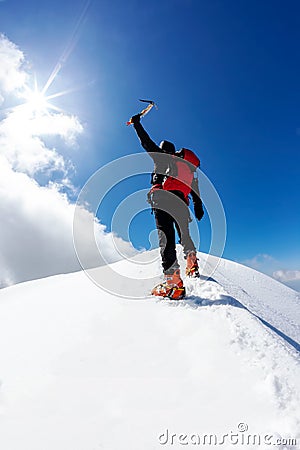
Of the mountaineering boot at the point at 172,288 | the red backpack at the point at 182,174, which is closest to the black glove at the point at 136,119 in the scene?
the red backpack at the point at 182,174

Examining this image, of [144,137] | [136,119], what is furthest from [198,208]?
[136,119]

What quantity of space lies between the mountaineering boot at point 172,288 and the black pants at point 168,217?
0.75ft

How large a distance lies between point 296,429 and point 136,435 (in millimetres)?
1173

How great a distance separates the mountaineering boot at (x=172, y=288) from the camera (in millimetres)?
4633

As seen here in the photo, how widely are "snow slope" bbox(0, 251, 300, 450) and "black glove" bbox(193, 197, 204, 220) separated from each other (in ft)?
8.06

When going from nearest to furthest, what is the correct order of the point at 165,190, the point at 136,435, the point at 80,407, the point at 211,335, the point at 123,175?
1. the point at 136,435
2. the point at 80,407
3. the point at 211,335
4. the point at 165,190
5. the point at 123,175

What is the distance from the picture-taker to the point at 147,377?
2.57 metres

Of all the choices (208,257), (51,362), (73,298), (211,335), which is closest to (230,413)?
(211,335)

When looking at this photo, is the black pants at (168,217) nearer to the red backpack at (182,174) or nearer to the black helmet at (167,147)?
the red backpack at (182,174)

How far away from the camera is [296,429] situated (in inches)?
72.0

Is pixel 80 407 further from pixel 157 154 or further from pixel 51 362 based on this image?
pixel 157 154

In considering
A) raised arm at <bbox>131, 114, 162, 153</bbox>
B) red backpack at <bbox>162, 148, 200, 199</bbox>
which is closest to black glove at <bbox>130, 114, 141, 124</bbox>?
raised arm at <bbox>131, 114, 162, 153</bbox>

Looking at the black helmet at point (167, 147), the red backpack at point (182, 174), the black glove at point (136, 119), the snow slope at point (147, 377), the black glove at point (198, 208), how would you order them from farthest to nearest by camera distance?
the black glove at point (198, 208), the black glove at point (136, 119), the black helmet at point (167, 147), the red backpack at point (182, 174), the snow slope at point (147, 377)

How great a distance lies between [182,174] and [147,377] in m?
3.82
